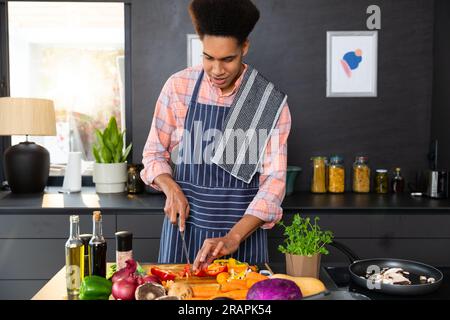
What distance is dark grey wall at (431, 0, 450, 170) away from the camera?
11.1 feet

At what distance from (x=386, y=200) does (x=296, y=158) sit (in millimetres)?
674

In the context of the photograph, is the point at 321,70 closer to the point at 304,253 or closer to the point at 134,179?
the point at 134,179

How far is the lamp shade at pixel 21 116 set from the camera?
3025mm

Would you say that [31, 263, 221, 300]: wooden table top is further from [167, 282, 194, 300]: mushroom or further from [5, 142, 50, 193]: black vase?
[5, 142, 50, 193]: black vase

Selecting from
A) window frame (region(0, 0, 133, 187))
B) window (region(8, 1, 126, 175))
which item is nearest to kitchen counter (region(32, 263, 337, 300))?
window frame (region(0, 0, 133, 187))

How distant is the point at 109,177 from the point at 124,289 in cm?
197

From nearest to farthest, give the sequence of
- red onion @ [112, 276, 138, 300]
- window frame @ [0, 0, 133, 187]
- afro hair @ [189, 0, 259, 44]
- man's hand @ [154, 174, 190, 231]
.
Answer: red onion @ [112, 276, 138, 300], afro hair @ [189, 0, 259, 44], man's hand @ [154, 174, 190, 231], window frame @ [0, 0, 133, 187]

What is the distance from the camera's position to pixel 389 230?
108 inches

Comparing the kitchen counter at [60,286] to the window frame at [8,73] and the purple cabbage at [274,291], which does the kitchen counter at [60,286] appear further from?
the window frame at [8,73]

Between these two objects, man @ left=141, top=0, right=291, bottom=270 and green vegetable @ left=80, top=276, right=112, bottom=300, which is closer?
green vegetable @ left=80, top=276, right=112, bottom=300

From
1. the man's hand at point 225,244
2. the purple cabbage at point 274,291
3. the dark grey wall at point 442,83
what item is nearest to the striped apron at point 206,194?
the man's hand at point 225,244

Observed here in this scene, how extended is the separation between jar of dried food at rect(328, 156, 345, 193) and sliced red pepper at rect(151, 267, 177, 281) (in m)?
2.02

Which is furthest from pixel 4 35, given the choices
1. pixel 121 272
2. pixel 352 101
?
pixel 121 272

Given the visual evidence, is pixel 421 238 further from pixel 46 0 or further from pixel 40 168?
pixel 46 0
